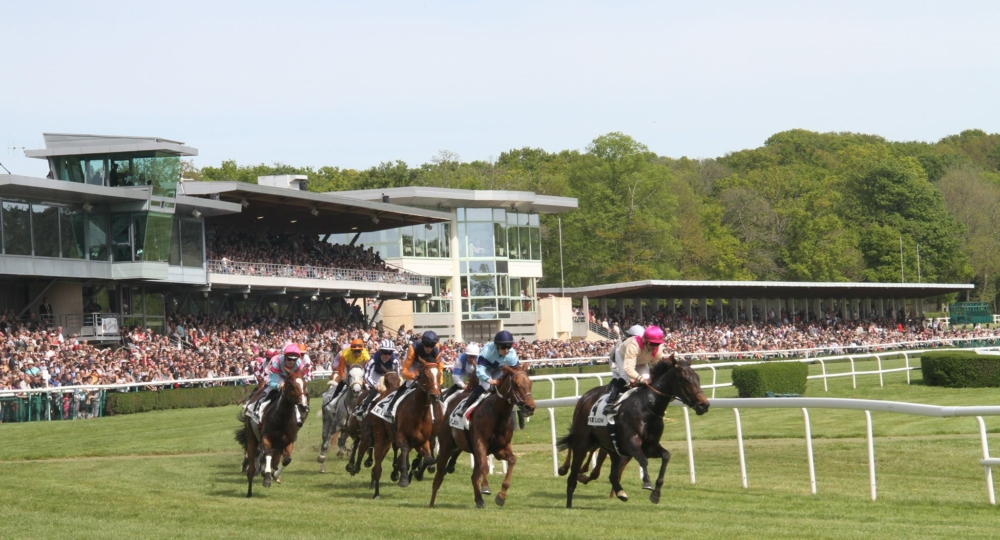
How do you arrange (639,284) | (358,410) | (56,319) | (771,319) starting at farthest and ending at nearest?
(771,319) < (639,284) < (56,319) < (358,410)

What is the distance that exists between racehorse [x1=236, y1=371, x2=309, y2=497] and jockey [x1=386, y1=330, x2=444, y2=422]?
0.96 meters

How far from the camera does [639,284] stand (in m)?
48.2

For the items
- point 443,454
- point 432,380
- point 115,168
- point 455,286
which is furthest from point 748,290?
point 443,454

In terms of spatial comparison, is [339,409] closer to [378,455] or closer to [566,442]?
[378,455]

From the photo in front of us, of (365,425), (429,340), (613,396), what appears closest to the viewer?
(613,396)

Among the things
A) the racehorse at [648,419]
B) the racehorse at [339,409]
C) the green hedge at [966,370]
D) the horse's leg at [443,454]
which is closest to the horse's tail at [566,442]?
the racehorse at [648,419]

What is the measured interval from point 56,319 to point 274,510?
82.5ft

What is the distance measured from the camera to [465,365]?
12.6 metres

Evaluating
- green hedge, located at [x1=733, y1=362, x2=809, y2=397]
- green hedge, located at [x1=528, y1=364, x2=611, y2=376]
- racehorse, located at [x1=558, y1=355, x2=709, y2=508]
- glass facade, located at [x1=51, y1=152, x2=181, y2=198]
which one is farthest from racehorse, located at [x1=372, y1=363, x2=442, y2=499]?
glass facade, located at [x1=51, y1=152, x2=181, y2=198]

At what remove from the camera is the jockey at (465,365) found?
12328mm

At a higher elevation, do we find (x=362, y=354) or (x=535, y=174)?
(x=535, y=174)

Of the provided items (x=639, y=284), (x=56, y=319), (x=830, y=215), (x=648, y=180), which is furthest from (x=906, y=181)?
(x=56, y=319)

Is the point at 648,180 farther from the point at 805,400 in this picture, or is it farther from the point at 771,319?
the point at 805,400

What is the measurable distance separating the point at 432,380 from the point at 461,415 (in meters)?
0.75
